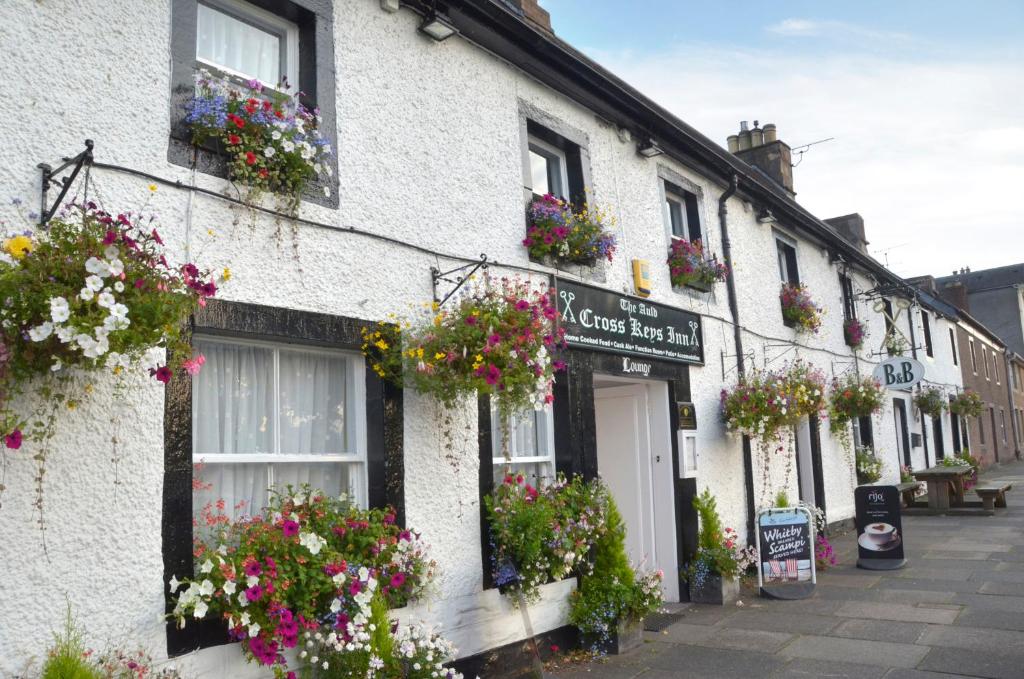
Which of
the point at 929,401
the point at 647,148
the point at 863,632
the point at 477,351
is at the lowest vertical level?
the point at 863,632

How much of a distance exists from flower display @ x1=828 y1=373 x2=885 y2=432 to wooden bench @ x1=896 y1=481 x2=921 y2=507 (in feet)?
11.4

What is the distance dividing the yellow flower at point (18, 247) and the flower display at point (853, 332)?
14206 millimetres

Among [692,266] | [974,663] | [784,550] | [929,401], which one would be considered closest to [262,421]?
[974,663]

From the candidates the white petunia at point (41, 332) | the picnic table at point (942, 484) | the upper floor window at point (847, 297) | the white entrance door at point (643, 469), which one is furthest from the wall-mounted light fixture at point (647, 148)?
the picnic table at point (942, 484)

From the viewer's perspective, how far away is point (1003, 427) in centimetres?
3544

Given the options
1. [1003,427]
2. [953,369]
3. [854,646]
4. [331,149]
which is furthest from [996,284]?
[331,149]

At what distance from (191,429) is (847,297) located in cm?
1400

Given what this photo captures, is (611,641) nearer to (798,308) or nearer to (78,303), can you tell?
(78,303)

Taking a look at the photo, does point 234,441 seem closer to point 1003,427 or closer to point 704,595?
point 704,595

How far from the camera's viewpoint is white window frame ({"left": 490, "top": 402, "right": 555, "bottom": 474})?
264 inches

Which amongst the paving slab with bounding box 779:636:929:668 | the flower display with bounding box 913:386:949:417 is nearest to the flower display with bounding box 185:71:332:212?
the paving slab with bounding box 779:636:929:668

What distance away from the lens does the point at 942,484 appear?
16.3 metres

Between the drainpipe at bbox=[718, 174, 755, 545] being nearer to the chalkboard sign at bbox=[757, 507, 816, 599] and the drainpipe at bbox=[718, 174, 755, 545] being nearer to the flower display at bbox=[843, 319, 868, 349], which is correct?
the chalkboard sign at bbox=[757, 507, 816, 599]

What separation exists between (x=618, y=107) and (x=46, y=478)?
6.69m
